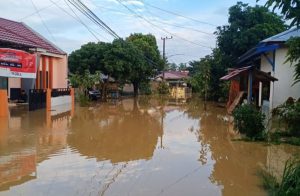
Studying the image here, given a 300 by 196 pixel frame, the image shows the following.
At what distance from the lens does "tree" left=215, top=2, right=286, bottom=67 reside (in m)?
28.1

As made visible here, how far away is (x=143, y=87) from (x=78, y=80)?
22.3 meters

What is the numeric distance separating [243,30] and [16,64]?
17.3 metres

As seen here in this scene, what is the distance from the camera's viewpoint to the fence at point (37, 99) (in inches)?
837

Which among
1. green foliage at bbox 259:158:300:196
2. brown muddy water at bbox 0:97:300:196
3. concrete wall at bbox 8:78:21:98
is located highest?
concrete wall at bbox 8:78:21:98

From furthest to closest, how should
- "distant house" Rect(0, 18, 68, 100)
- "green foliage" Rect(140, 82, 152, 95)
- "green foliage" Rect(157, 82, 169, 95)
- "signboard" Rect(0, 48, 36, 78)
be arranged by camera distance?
"green foliage" Rect(157, 82, 169, 95) < "green foliage" Rect(140, 82, 152, 95) < "distant house" Rect(0, 18, 68, 100) < "signboard" Rect(0, 48, 36, 78)

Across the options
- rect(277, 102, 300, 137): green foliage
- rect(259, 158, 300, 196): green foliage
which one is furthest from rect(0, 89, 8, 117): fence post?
rect(259, 158, 300, 196): green foliage

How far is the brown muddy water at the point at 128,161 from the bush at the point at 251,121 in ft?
2.17

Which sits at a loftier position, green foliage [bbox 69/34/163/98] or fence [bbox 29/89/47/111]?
green foliage [bbox 69/34/163/98]

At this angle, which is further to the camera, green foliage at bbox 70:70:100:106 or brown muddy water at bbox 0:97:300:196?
green foliage at bbox 70:70:100:106

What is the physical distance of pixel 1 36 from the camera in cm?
2116

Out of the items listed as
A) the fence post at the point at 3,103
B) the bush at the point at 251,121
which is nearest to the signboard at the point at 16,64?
the fence post at the point at 3,103

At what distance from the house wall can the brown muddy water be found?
3364 mm

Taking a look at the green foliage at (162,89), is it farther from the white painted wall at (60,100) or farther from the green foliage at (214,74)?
the white painted wall at (60,100)

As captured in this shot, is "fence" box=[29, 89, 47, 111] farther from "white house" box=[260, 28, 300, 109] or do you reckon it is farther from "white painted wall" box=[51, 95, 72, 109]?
"white house" box=[260, 28, 300, 109]
